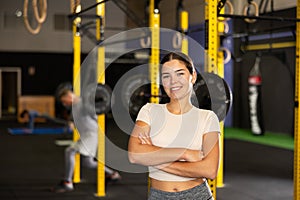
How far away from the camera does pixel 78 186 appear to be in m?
4.97

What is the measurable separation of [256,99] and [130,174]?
430 centimetres

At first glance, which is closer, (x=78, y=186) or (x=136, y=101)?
(x=136, y=101)

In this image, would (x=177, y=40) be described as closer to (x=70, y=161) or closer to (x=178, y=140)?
(x=70, y=161)

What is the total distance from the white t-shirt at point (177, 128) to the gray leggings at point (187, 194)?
48 mm

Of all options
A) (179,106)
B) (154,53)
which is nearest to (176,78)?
(179,106)

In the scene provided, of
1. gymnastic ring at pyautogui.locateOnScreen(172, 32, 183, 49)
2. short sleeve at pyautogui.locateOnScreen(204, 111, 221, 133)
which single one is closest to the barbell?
short sleeve at pyautogui.locateOnScreen(204, 111, 221, 133)

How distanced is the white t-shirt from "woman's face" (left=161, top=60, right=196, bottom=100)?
81mm

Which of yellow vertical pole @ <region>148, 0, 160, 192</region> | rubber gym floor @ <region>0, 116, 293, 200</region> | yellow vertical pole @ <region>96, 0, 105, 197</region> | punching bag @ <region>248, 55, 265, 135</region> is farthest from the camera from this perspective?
punching bag @ <region>248, 55, 265, 135</region>

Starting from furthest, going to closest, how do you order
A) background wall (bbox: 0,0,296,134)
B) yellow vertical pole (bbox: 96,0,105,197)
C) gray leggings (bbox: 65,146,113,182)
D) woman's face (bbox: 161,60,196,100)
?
1. background wall (bbox: 0,0,296,134)
2. gray leggings (bbox: 65,146,113,182)
3. yellow vertical pole (bbox: 96,0,105,197)
4. woman's face (bbox: 161,60,196,100)

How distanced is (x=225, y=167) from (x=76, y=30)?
2.72m

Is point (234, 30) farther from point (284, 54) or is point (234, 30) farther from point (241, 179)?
point (241, 179)

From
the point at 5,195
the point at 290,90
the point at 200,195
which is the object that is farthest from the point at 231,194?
the point at 290,90

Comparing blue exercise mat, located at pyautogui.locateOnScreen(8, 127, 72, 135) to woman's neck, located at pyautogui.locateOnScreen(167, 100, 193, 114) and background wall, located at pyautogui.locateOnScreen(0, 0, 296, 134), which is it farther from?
woman's neck, located at pyautogui.locateOnScreen(167, 100, 193, 114)

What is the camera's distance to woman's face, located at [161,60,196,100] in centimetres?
154
